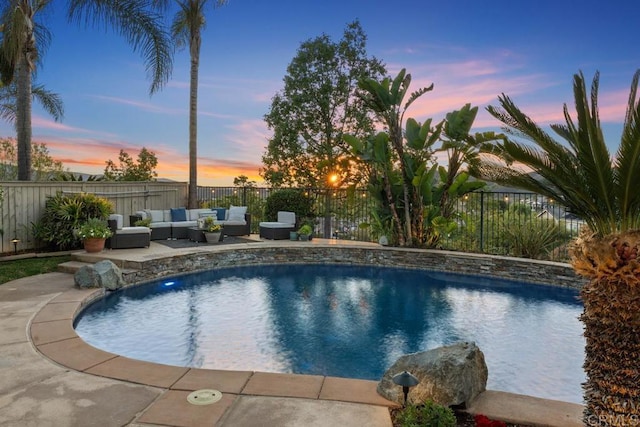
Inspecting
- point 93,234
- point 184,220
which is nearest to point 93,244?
point 93,234

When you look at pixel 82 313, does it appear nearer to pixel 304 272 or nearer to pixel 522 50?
pixel 304 272

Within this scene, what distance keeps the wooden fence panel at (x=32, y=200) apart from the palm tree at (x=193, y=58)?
202 centimetres

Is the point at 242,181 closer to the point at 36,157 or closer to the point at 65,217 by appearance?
the point at 65,217

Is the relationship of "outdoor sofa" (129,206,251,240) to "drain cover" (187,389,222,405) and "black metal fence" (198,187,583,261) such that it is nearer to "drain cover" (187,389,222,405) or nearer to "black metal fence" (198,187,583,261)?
"black metal fence" (198,187,583,261)

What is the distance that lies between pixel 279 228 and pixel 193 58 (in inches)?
271

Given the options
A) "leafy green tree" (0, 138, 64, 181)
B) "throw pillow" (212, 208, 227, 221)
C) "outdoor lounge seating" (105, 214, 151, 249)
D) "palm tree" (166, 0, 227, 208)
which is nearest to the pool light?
"outdoor lounge seating" (105, 214, 151, 249)

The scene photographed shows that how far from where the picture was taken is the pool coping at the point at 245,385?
10.3 feet

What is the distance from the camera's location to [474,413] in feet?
10.5

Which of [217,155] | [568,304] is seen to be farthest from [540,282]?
[217,155]

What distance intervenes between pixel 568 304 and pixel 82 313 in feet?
27.4

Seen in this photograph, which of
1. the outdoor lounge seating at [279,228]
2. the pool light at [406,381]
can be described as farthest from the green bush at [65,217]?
the pool light at [406,381]

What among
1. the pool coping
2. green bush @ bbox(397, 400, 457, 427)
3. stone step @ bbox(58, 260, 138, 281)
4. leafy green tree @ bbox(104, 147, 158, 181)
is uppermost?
leafy green tree @ bbox(104, 147, 158, 181)

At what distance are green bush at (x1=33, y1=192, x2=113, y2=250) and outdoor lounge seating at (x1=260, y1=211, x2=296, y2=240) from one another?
432 cm

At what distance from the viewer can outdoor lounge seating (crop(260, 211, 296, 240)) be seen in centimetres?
1259
